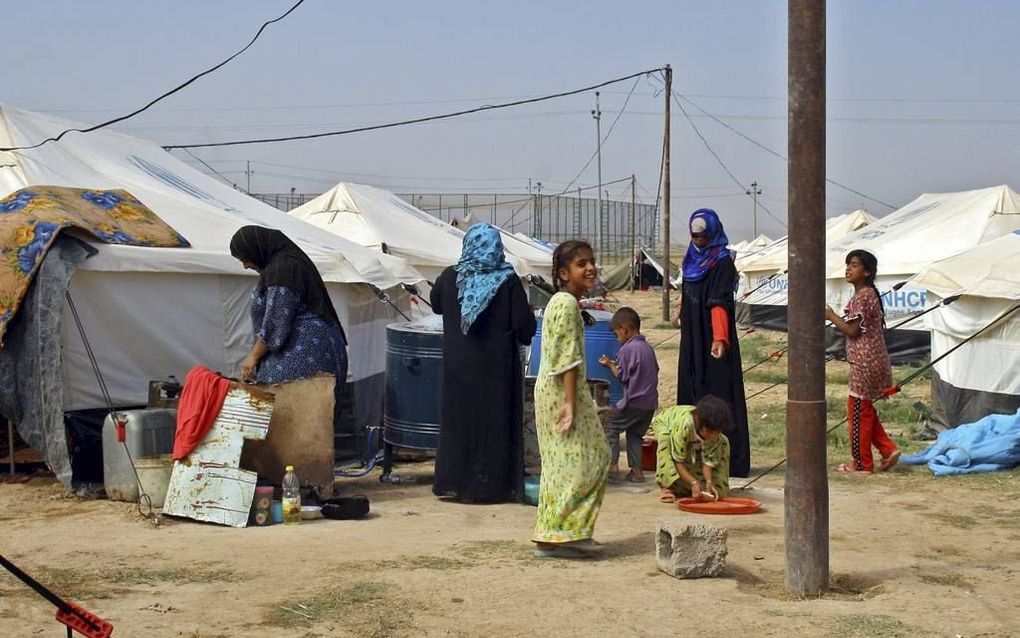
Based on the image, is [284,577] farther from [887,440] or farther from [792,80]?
[887,440]

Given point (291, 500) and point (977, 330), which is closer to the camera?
point (291, 500)

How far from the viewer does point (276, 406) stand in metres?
7.25

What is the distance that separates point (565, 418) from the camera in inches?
224

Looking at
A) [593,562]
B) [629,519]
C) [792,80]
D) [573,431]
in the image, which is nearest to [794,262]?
[792,80]

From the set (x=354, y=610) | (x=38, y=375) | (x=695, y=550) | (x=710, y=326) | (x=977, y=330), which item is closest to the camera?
(x=354, y=610)

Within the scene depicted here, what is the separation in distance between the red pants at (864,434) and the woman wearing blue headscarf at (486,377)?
2515 mm

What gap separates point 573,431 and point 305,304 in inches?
91.1

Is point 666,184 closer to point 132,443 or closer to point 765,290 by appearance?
point 765,290

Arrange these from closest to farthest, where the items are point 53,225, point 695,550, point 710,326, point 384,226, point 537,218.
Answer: point 695,550
point 53,225
point 710,326
point 384,226
point 537,218

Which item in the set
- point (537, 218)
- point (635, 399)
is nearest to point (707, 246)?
point (635, 399)

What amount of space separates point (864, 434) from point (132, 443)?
4.86 m

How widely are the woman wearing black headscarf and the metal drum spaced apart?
97 centimetres

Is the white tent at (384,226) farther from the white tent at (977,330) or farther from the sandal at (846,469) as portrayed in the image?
the sandal at (846,469)

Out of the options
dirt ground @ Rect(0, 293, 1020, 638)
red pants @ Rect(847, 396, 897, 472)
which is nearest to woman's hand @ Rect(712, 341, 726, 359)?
dirt ground @ Rect(0, 293, 1020, 638)
